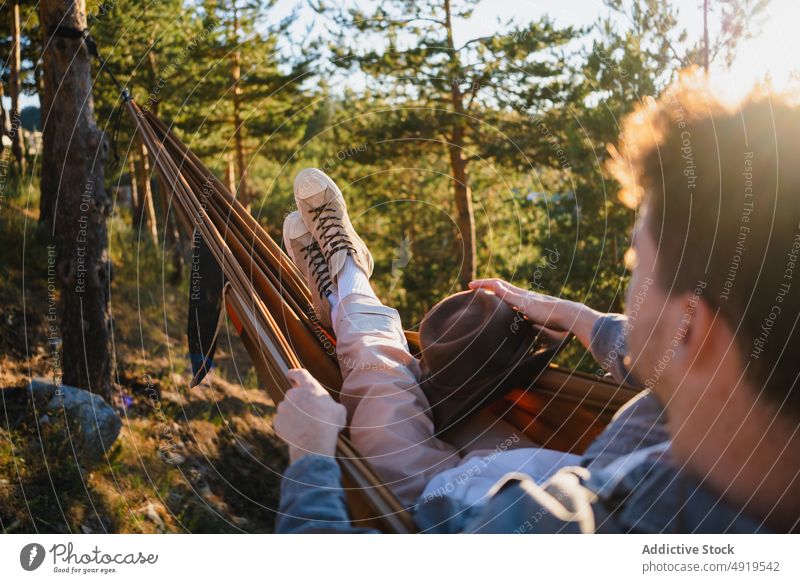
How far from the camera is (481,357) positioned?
55.9 inches

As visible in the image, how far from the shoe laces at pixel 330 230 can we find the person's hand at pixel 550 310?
550 mm

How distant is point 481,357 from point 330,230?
722 millimetres

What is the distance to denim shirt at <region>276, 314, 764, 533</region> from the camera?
0.78m

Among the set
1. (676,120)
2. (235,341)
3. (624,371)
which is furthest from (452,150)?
(676,120)

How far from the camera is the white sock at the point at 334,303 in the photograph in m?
1.76

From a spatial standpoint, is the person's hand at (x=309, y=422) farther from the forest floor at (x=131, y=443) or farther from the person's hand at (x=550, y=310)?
the forest floor at (x=131, y=443)

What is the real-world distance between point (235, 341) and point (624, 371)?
439 centimetres

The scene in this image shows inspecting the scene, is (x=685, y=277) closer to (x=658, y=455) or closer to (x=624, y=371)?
(x=658, y=455)

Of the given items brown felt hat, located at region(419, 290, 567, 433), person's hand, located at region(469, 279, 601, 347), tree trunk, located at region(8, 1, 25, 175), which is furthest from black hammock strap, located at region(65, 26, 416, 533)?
tree trunk, located at region(8, 1, 25, 175)

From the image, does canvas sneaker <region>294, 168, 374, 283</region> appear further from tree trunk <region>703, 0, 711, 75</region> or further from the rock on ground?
tree trunk <region>703, 0, 711, 75</region>

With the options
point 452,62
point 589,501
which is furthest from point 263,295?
point 452,62

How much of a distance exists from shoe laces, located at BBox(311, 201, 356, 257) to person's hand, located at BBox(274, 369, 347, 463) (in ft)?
2.91

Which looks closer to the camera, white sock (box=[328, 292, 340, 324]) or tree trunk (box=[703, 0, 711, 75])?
white sock (box=[328, 292, 340, 324])

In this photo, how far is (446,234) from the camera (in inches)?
269
